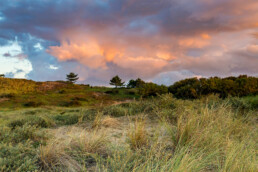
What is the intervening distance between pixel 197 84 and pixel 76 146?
1456 centimetres

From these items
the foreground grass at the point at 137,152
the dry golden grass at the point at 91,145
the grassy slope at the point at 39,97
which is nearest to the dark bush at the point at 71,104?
the grassy slope at the point at 39,97

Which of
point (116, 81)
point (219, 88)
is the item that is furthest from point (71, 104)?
point (116, 81)

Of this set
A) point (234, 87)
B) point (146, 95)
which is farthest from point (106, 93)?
point (234, 87)

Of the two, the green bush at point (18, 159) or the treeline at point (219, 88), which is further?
the treeline at point (219, 88)

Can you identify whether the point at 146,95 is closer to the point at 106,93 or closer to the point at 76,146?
the point at 106,93

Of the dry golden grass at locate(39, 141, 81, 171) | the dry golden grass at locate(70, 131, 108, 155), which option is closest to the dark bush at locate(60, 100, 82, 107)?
the dry golden grass at locate(70, 131, 108, 155)

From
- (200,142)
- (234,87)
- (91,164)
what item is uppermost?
(234,87)

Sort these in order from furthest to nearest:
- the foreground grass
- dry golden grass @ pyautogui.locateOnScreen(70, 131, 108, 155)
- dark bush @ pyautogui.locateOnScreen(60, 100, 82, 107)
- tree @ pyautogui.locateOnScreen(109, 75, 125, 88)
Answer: tree @ pyautogui.locateOnScreen(109, 75, 125, 88) → dark bush @ pyautogui.locateOnScreen(60, 100, 82, 107) → dry golden grass @ pyautogui.locateOnScreen(70, 131, 108, 155) → the foreground grass

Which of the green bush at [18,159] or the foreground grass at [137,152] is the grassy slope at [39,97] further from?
the green bush at [18,159]

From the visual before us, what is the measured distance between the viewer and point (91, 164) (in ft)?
10.3

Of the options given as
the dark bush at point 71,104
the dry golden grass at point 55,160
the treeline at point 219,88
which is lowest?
the dark bush at point 71,104

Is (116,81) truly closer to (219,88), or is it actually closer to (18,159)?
(219,88)

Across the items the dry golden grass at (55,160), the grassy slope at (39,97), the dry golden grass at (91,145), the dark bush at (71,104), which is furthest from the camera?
the dark bush at (71,104)

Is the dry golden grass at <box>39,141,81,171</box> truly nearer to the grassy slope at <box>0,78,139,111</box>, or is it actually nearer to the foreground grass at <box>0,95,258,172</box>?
the foreground grass at <box>0,95,258,172</box>
